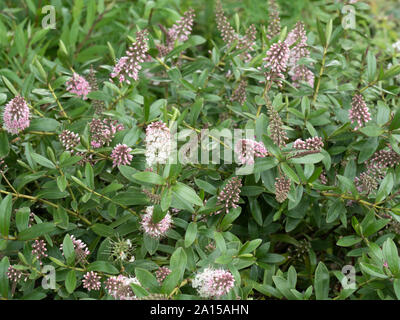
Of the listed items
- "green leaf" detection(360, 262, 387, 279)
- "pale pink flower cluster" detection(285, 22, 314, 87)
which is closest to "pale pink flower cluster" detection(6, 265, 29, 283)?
"green leaf" detection(360, 262, 387, 279)

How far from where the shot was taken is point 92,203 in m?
1.71

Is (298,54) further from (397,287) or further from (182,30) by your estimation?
(397,287)

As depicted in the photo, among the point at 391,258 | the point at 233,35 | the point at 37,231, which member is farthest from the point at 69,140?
the point at 391,258

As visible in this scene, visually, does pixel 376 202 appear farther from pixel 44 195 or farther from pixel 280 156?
pixel 44 195

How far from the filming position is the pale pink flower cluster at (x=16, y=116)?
167 centimetres

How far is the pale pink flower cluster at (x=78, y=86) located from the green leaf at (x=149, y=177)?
709mm

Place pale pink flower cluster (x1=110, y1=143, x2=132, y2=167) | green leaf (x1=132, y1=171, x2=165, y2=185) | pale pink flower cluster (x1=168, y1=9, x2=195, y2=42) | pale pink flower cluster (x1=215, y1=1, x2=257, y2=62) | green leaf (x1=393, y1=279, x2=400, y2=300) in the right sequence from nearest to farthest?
green leaf (x1=132, y1=171, x2=165, y2=185), green leaf (x1=393, y1=279, x2=400, y2=300), pale pink flower cluster (x1=110, y1=143, x2=132, y2=167), pale pink flower cluster (x1=215, y1=1, x2=257, y2=62), pale pink flower cluster (x1=168, y1=9, x2=195, y2=42)

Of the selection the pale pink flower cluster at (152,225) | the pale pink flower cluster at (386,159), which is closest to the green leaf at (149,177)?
the pale pink flower cluster at (152,225)

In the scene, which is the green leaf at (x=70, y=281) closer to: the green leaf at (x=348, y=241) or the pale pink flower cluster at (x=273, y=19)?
the green leaf at (x=348, y=241)

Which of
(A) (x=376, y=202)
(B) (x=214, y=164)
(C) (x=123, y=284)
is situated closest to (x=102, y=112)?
(B) (x=214, y=164)

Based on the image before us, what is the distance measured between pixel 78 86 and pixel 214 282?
3.30 feet

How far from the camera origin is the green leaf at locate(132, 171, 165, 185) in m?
1.41

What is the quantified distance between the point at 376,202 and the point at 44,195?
1150 mm

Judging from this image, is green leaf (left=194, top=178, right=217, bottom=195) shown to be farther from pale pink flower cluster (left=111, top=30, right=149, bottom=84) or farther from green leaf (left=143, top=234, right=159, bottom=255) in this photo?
pale pink flower cluster (left=111, top=30, right=149, bottom=84)
